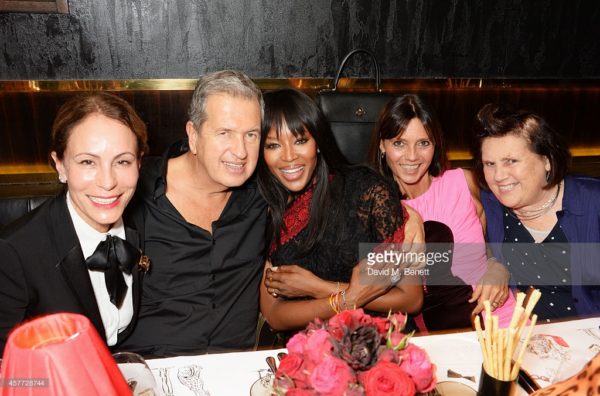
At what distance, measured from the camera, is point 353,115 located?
2680 millimetres

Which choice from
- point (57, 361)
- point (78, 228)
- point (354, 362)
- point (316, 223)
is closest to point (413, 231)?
point (316, 223)

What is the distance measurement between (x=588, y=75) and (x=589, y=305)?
298 cm

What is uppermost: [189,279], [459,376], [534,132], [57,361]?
[534,132]

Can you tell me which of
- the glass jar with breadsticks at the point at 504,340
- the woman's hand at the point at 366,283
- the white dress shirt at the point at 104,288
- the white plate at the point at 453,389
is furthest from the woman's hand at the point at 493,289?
the white dress shirt at the point at 104,288

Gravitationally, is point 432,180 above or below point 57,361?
above

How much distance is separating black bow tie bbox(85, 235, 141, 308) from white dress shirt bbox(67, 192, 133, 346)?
41mm

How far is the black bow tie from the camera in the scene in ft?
4.72

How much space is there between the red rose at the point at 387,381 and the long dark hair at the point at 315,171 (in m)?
1.22

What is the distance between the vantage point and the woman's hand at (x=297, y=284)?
195 cm

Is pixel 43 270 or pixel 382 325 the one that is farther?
pixel 43 270

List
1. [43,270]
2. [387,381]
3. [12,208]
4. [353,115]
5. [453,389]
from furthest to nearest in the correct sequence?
[353,115] < [12,208] < [43,270] < [453,389] < [387,381]

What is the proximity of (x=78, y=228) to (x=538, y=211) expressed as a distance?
6.44ft

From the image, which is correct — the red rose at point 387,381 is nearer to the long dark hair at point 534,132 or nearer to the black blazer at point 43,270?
the black blazer at point 43,270

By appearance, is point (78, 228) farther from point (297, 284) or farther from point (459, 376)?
point (459, 376)
